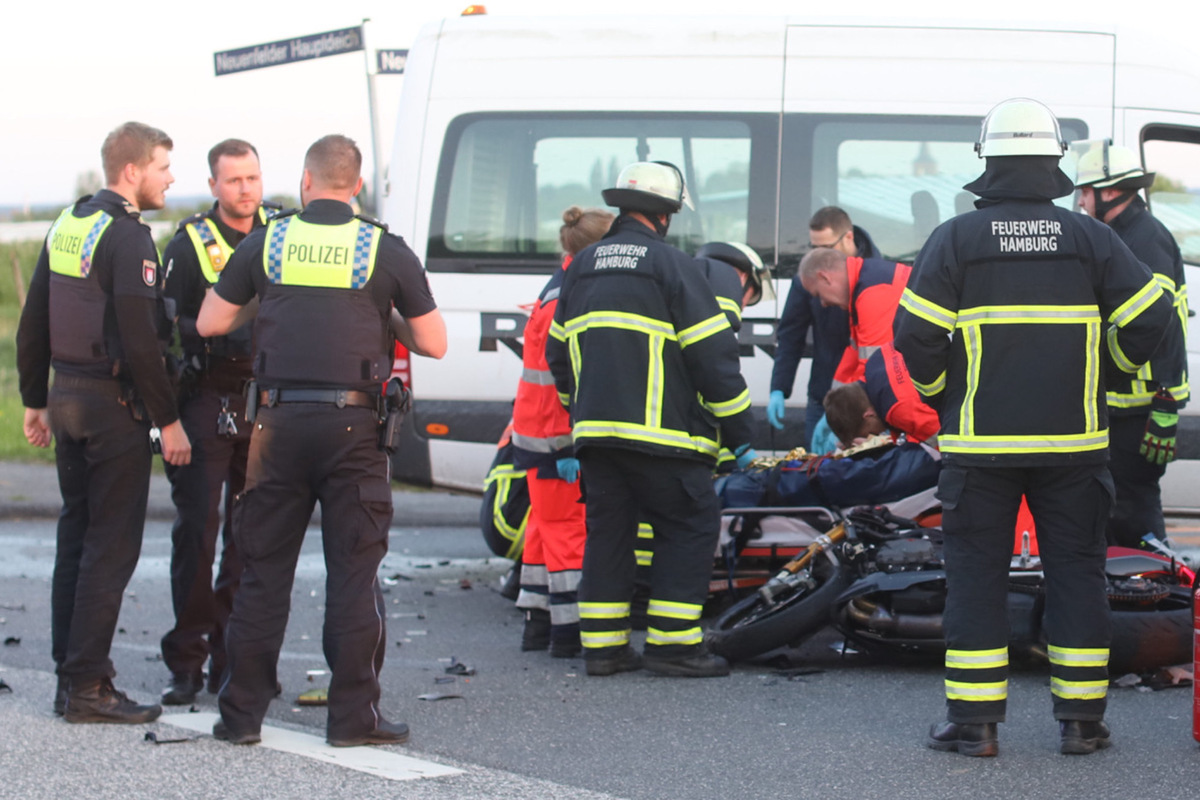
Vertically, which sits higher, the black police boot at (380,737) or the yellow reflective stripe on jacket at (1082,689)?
the yellow reflective stripe on jacket at (1082,689)

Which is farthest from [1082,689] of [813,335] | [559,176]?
[559,176]

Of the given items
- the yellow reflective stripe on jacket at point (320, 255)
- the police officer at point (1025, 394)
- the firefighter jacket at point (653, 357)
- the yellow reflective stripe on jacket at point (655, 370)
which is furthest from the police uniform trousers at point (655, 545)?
the yellow reflective stripe on jacket at point (320, 255)

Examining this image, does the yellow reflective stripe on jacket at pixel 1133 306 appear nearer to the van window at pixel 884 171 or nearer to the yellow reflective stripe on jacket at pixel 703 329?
the yellow reflective stripe on jacket at pixel 703 329

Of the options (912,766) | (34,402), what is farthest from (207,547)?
(912,766)

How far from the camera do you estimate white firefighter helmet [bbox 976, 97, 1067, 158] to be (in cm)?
448

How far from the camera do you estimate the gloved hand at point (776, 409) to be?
294 inches

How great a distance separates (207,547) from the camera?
17.2 feet

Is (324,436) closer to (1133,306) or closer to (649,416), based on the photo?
(649,416)

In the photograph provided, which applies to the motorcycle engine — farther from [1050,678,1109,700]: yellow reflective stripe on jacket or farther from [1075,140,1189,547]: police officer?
[1050,678,1109,700]: yellow reflective stripe on jacket

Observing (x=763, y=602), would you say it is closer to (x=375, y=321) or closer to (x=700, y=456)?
(x=700, y=456)

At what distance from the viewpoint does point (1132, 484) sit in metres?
6.35

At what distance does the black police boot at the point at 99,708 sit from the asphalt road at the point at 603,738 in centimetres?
6

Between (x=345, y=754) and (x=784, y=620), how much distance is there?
71.8 inches

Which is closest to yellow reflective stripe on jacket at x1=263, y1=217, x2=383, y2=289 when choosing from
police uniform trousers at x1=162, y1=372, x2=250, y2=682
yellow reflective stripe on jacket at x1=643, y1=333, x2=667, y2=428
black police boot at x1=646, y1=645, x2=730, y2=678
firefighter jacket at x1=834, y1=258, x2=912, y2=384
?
police uniform trousers at x1=162, y1=372, x2=250, y2=682
